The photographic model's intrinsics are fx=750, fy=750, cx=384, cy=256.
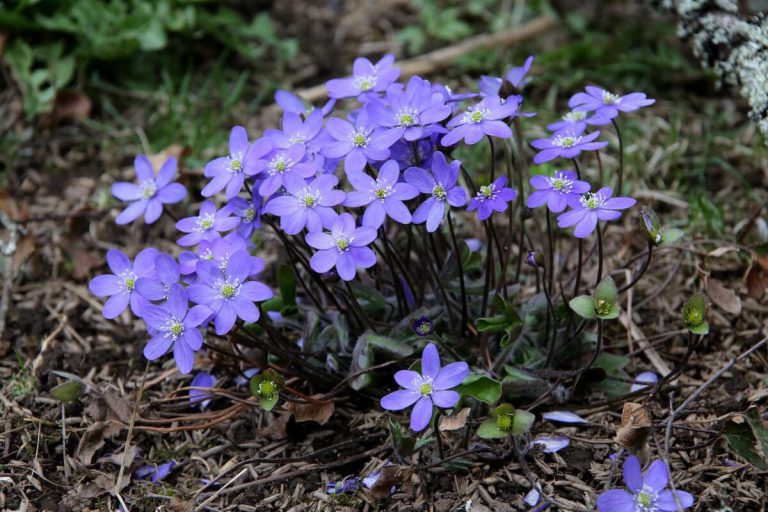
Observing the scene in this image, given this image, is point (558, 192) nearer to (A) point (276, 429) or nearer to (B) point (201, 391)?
(A) point (276, 429)

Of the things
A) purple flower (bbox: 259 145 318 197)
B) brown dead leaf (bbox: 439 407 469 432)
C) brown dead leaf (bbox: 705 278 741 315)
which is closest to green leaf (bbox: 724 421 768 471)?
brown dead leaf (bbox: 705 278 741 315)

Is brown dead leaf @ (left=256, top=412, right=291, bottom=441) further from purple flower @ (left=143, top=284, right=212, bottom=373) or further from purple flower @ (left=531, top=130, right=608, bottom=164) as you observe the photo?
purple flower @ (left=531, top=130, right=608, bottom=164)

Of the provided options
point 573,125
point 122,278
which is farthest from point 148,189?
point 573,125

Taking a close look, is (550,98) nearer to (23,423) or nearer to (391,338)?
(391,338)

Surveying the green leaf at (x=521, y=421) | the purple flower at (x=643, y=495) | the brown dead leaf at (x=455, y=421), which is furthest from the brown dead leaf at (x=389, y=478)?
the purple flower at (x=643, y=495)

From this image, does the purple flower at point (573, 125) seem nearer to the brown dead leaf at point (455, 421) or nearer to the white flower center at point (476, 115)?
the white flower center at point (476, 115)

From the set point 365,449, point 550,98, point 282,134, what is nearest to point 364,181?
point 282,134
